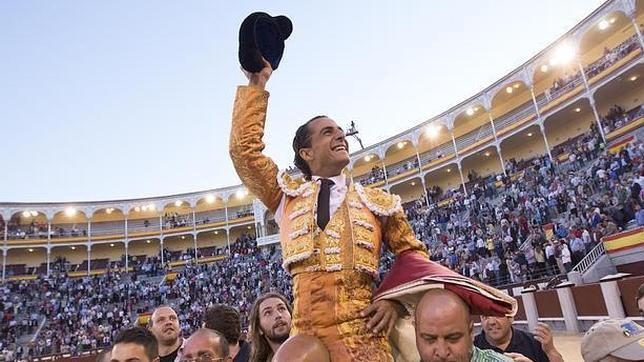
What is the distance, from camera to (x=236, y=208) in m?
42.2

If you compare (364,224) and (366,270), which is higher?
(364,224)

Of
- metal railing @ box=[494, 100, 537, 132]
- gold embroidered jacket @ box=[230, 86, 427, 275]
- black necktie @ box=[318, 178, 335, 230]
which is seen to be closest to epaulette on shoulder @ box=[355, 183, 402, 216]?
gold embroidered jacket @ box=[230, 86, 427, 275]

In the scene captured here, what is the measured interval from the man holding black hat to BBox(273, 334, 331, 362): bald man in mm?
46

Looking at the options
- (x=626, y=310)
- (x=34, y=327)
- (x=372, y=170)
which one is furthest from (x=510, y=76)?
(x=34, y=327)

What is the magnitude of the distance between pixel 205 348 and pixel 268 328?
390 millimetres

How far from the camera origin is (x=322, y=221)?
193cm

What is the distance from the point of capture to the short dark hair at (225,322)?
3.81 metres

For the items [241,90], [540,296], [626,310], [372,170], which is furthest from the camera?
[372,170]

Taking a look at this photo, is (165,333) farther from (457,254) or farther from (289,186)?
(457,254)

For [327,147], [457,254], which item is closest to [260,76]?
[327,147]

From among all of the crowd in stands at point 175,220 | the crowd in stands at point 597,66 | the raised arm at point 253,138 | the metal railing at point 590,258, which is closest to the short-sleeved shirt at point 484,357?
the raised arm at point 253,138

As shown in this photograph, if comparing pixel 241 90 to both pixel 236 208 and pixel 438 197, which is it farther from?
pixel 236 208

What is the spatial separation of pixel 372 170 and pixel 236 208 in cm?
1415

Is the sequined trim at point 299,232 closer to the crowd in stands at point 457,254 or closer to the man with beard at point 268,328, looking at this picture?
the man with beard at point 268,328
